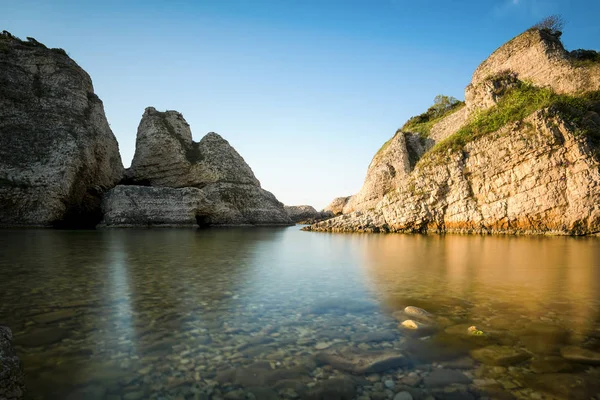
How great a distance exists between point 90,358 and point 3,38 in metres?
52.1

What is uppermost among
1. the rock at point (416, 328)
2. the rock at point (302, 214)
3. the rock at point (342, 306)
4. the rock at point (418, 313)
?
the rock at point (302, 214)

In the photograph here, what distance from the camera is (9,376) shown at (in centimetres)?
295

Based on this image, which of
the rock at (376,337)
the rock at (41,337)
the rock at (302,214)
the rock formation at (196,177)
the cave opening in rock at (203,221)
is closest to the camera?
the rock at (41,337)

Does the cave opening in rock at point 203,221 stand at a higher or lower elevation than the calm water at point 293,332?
higher

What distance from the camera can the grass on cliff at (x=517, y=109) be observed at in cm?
2470

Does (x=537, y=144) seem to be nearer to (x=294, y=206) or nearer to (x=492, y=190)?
(x=492, y=190)

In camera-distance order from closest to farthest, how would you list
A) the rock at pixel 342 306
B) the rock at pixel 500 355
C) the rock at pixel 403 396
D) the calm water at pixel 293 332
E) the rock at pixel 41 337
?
the rock at pixel 403 396, the calm water at pixel 293 332, the rock at pixel 500 355, the rock at pixel 41 337, the rock at pixel 342 306

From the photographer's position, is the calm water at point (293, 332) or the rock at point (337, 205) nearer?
the calm water at point (293, 332)

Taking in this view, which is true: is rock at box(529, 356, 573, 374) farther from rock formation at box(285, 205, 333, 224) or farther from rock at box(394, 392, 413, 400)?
rock formation at box(285, 205, 333, 224)

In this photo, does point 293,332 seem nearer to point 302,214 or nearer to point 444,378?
point 444,378

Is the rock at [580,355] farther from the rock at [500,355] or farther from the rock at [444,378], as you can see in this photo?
the rock at [444,378]

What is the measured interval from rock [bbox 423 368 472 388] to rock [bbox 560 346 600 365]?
138cm

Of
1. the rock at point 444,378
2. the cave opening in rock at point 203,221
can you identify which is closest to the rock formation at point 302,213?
the cave opening in rock at point 203,221

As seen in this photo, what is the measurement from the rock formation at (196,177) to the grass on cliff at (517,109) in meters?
26.8
